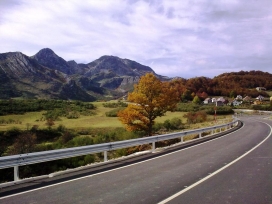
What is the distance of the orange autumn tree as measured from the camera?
36.8 m

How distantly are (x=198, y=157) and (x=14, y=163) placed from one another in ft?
23.9

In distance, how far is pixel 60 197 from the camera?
6.79 meters

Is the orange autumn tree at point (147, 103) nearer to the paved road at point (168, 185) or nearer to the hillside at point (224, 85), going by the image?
the paved road at point (168, 185)

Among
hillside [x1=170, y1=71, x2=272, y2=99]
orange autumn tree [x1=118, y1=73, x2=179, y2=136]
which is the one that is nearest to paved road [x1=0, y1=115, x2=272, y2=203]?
orange autumn tree [x1=118, y1=73, x2=179, y2=136]

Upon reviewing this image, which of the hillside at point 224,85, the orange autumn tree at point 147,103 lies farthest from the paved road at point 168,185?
the hillside at point 224,85

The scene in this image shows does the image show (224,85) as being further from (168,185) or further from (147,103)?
(168,185)

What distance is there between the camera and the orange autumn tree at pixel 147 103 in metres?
36.8

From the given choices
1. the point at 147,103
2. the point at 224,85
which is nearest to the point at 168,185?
the point at 147,103

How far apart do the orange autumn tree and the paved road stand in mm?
25336

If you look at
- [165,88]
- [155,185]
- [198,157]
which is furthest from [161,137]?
[165,88]

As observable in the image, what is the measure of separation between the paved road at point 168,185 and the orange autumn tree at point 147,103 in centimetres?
2534

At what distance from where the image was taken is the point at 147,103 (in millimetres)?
36938

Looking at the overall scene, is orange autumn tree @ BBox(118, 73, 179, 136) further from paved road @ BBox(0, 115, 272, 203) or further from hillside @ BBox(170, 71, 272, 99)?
hillside @ BBox(170, 71, 272, 99)

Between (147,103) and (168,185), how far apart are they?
29154mm
